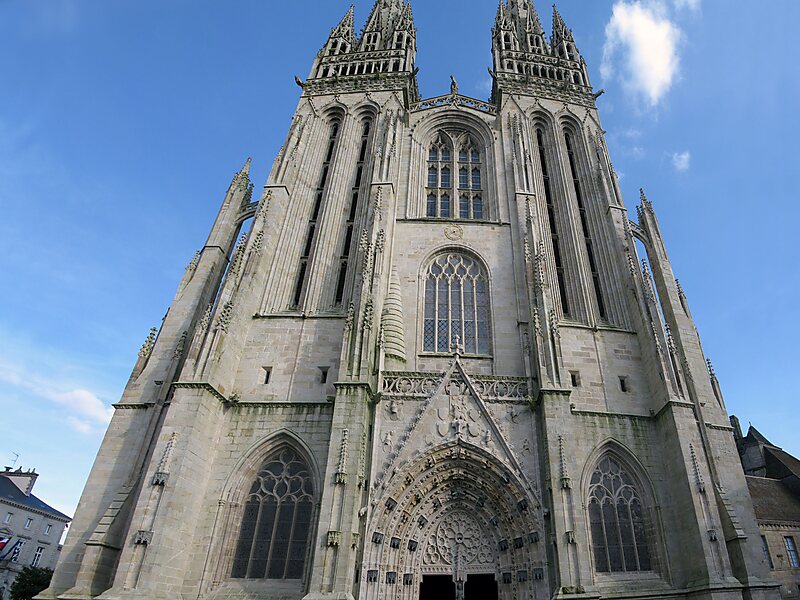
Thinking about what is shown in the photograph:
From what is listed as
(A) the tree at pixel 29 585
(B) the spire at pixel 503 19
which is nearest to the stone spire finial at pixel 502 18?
(B) the spire at pixel 503 19

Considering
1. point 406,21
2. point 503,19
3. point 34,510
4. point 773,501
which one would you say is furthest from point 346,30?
point 34,510

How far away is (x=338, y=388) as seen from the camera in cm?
1407

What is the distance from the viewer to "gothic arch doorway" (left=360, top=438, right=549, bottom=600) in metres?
13.0

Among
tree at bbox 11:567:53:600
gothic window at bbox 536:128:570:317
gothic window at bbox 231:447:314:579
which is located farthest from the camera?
tree at bbox 11:567:53:600

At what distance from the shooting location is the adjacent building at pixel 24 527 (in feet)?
108

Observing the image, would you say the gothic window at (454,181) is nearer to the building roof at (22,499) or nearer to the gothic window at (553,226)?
the gothic window at (553,226)

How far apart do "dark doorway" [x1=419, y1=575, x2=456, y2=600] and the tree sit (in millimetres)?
22971

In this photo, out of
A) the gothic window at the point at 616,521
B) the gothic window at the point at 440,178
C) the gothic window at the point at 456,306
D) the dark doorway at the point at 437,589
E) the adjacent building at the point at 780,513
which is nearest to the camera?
the gothic window at the point at 616,521

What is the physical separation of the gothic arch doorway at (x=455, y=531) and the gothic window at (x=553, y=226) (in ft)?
23.9

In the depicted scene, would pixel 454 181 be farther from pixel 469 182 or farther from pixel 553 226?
pixel 553 226

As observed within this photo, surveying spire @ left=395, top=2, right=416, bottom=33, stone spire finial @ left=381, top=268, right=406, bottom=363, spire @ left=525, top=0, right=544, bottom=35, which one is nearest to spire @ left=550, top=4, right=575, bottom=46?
spire @ left=525, top=0, right=544, bottom=35

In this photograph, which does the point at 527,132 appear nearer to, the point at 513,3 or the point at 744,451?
the point at 513,3

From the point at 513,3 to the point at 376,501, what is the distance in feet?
105

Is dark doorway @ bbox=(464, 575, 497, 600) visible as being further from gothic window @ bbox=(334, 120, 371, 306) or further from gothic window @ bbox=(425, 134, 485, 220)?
gothic window @ bbox=(425, 134, 485, 220)
